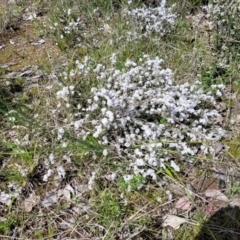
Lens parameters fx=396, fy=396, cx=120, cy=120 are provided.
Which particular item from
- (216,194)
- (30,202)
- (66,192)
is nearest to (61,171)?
(66,192)

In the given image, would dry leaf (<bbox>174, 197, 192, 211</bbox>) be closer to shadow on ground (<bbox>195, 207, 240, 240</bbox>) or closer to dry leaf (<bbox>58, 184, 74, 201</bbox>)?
shadow on ground (<bbox>195, 207, 240, 240</bbox>)

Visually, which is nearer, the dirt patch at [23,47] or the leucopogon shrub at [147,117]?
the leucopogon shrub at [147,117]

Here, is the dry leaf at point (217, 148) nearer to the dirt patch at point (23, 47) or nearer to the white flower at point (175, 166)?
the white flower at point (175, 166)

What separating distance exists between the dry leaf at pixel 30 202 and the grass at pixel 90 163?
0.05 feet

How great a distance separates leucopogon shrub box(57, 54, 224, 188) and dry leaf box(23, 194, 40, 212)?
0.50 meters

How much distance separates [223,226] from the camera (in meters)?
2.35

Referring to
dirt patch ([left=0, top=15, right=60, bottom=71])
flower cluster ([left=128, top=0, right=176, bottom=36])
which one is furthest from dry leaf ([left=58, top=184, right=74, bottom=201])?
flower cluster ([left=128, top=0, right=176, bottom=36])

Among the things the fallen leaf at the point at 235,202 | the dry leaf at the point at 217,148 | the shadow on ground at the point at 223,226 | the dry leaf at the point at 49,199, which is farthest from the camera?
the dry leaf at the point at 217,148

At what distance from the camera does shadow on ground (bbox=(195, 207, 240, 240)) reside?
231cm

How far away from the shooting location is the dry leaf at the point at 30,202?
251cm

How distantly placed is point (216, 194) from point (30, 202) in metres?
1.19

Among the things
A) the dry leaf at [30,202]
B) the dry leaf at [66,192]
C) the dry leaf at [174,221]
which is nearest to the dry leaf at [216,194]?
the dry leaf at [174,221]

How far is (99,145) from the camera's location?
2.59 m

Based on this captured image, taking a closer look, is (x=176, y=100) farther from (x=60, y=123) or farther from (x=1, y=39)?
(x=1, y=39)
